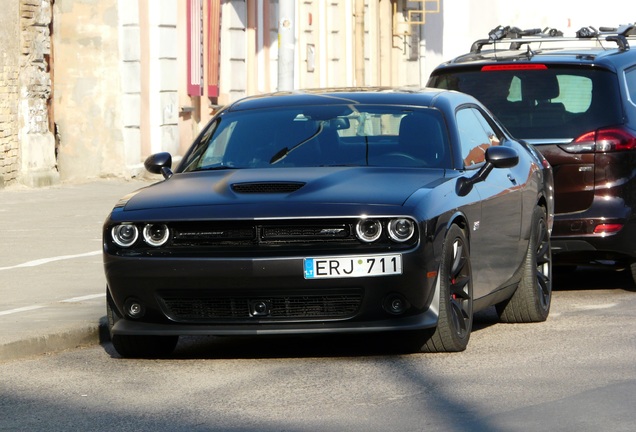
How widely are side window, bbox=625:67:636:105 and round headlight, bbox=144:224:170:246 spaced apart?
15.5 feet

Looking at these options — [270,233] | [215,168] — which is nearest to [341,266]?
[270,233]

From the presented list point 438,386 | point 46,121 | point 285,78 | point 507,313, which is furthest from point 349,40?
point 438,386

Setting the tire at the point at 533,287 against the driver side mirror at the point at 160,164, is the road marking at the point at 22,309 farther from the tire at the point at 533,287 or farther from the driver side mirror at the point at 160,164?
the tire at the point at 533,287

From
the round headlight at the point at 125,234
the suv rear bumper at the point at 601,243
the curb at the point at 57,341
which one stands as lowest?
the curb at the point at 57,341

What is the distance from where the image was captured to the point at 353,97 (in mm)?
10273

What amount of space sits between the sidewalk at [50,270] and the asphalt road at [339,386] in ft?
0.54

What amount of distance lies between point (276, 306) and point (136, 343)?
96 cm

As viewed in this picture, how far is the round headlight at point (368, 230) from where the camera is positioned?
27.9 feet

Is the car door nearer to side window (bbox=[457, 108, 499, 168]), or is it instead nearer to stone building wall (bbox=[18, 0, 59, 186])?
side window (bbox=[457, 108, 499, 168])

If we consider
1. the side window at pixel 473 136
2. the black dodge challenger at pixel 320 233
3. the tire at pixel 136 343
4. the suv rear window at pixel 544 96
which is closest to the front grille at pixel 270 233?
the black dodge challenger at pixel 320 233

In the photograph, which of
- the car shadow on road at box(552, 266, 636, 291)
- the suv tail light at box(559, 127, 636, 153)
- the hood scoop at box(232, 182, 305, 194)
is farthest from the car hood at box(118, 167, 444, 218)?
the car shadow on road at box(552, 266, 636, 291)

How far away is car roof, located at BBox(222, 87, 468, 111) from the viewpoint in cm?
1016

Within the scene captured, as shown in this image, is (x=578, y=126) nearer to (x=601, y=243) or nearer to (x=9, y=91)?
(x=601, y=243)

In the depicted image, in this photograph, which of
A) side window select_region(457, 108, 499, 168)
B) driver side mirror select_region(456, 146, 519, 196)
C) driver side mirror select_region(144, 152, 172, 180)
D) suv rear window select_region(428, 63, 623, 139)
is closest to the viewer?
driver side mirror select_region(456, 146, 519, 196)
